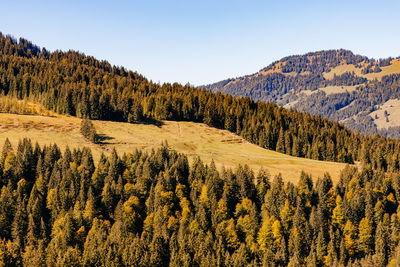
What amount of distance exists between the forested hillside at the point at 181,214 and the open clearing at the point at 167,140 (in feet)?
53.3

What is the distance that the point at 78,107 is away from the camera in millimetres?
178875

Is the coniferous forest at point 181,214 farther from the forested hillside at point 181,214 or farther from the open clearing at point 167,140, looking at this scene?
the open clearing at point 167,140

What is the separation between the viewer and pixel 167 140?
533 ft

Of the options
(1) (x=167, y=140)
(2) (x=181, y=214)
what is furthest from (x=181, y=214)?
(1) (x=167, y=140)

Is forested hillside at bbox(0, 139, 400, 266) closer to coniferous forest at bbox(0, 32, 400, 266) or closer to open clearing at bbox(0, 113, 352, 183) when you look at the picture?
coniferous forest at bbox(0, 32, 400, 266)

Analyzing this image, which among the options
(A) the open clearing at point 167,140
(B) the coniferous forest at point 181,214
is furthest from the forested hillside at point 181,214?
(A) the open clearing at point 167,140

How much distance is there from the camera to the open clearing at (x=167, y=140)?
5477 inches

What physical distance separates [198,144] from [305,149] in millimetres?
61024

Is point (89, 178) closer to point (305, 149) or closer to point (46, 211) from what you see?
point (46, 211)

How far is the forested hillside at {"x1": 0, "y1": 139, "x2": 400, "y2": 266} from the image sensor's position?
8600 cm

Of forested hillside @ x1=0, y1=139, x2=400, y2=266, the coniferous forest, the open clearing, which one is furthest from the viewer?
the open clearing

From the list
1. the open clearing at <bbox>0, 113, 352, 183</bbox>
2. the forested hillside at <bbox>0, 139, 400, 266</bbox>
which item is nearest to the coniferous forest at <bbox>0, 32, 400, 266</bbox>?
the forested hillside at <bbox>0, 139, 400, 266</bbox>

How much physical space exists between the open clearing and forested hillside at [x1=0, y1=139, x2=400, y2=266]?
53.3 feet

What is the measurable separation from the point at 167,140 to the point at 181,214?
63.2 metres
